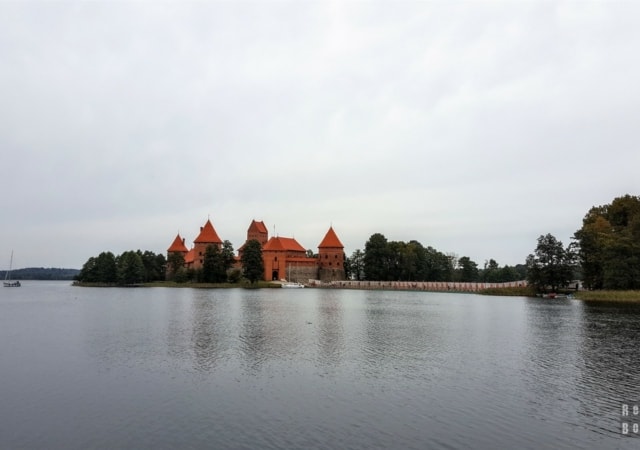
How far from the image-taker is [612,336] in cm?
2634

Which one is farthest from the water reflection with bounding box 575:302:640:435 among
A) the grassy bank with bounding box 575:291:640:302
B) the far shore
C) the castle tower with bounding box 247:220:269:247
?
the castle tower with bounding box 247:220:269:247

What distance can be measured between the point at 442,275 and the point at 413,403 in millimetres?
95348

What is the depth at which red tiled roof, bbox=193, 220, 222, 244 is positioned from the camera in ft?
335

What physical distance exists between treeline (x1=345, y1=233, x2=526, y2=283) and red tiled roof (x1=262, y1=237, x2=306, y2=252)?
1315cm

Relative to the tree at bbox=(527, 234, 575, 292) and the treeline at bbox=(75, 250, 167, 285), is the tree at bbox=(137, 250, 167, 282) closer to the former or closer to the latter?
the treeline at bbox=(75, 250, 167, 285)

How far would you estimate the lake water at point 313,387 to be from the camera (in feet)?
35.8

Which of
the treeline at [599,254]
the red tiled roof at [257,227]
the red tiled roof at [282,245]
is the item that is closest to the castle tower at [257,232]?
the red tiled roof at [257,227]

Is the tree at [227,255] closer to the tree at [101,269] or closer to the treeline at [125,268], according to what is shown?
the treeline at [125,268]

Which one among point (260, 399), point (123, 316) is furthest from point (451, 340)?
point (123, 316)

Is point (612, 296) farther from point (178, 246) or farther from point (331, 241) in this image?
point (178, 246)

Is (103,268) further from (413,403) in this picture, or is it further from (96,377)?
(413,403)

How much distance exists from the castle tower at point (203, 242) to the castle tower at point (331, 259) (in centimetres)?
2314
